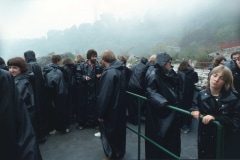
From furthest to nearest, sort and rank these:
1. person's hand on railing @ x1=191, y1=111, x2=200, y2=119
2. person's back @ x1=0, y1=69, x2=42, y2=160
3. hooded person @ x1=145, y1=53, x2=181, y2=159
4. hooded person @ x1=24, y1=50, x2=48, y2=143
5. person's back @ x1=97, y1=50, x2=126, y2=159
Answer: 1. hooded person @ x1=24, y1=50, x2=48, y2=143
2. person's back @ x1=97, y1=50, x2=126, y2=159
3. hooded person @ x1=145, y1=53, x2=181, y2=159
4. person's hand on railing @ x1=191, y1=111, x2=200, y2=119
5. person's back @ x1=0, y1=69, x2=42, y2=160

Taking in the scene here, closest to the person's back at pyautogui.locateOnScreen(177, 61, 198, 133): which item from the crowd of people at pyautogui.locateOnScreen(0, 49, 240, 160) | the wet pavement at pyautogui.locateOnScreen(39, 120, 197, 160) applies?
the crowd of people at pyautogui.locateOnScreen(0, 49, 240, 160)

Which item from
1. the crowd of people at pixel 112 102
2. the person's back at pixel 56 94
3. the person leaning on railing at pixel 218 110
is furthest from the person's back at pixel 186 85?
the person leaning on railing at pixel 218 110

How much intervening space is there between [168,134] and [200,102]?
84 cm

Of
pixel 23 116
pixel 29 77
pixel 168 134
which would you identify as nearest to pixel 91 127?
pixel 29 77

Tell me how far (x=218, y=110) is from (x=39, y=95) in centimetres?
406

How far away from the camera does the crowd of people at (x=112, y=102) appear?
5.96 ft

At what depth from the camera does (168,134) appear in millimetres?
3479

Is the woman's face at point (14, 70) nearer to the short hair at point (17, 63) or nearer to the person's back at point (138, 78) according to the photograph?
the short hair at point (17, 63)

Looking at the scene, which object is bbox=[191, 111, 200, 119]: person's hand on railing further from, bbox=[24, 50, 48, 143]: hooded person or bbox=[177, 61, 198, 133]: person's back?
bbox=[24, 50, 48, 143]: hooded person

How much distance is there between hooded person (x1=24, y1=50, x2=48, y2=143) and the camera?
207 inches

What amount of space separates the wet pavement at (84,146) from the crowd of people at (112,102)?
0.76 ft

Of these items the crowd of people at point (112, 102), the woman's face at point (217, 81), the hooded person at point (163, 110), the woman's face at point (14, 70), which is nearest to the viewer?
the crowd of people at point (112, 102)

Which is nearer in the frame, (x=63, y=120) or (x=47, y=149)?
(x=47, y=149)

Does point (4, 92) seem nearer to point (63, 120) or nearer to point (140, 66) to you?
point (63, 120)
